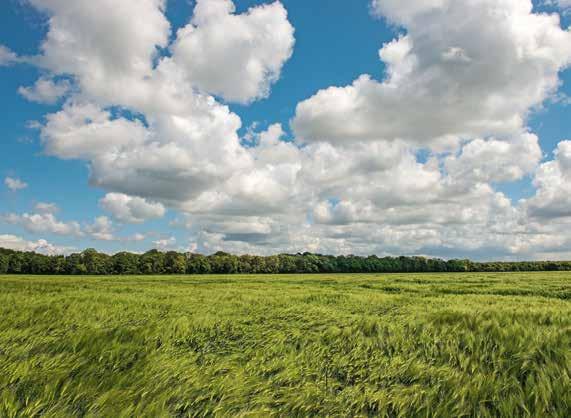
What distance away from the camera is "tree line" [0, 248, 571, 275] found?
355 ft

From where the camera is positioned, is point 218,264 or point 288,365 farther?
point 218,264

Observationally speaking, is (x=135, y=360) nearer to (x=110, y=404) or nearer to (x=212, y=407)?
(x=110, y=404)

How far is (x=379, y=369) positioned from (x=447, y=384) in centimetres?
108

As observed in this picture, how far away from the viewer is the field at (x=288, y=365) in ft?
15.6

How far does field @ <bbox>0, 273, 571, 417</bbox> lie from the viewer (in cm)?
475

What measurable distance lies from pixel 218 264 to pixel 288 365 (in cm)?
11504

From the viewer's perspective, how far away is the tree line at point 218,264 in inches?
4259

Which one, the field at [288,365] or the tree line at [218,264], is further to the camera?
the tree line at [218,264]

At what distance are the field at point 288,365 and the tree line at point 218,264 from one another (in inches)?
4393

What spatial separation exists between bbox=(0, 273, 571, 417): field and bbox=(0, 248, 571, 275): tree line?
112 m

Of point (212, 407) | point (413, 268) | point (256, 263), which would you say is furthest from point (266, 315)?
point (413, 268)

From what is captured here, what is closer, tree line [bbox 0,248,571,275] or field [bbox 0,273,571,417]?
field [bbox 0,273,571,417]

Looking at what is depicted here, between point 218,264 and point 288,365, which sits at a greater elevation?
point 288,365

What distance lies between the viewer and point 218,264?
117500mm
